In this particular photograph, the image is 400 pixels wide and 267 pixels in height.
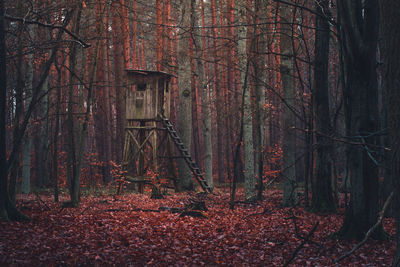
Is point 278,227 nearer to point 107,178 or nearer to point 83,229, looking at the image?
point 83,229

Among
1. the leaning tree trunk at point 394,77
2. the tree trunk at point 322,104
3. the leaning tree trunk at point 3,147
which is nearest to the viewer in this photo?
the leaning tree trunk at point 394,77

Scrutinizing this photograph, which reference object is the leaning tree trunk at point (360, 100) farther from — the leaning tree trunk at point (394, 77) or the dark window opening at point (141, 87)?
the dark window opening at point (141, 87)

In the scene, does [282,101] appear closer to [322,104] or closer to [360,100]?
[322,104]

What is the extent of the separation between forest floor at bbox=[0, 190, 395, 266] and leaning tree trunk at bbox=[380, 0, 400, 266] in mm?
1454

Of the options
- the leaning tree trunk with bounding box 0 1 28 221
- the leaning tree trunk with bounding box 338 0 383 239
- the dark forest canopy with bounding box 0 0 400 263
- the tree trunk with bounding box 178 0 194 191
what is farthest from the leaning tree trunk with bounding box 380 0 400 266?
the tree trunk with bounding box 178 0 194 191

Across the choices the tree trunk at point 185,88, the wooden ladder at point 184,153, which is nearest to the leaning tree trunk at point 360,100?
the wooden ladder at point 184,153

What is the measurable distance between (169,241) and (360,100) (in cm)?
445

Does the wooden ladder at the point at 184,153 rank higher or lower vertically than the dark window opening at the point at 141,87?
lower

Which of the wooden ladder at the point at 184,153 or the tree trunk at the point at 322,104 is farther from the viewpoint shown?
the wooden ladder at the point at 184,153

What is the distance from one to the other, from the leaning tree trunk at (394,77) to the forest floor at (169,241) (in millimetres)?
1454

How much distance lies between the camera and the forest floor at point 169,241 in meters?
5.81

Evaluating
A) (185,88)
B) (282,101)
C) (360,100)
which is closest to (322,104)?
(282,101)

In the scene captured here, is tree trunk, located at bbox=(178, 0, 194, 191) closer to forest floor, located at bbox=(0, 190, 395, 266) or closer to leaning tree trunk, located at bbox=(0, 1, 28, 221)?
forest floor, located at bbox=(0, 190, 395, 266)

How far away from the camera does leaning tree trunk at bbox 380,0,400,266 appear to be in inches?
116
